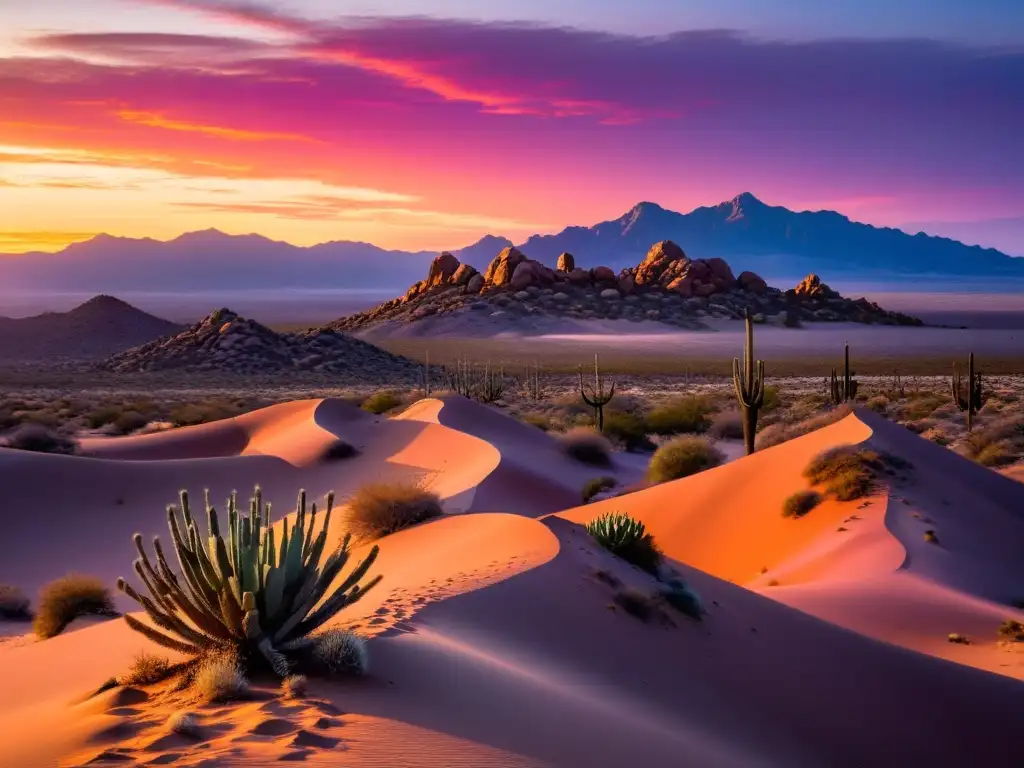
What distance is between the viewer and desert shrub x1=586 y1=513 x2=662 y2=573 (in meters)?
11.3

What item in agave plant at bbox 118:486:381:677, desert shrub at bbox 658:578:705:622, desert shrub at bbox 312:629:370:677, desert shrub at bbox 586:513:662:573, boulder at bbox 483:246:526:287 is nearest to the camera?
desert shrub at bbox 312:629:370:677

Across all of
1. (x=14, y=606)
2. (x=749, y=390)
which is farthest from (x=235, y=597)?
(x=749, y=390)

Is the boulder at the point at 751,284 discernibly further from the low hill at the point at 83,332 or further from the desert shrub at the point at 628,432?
the desert shrub at the point at 628,432

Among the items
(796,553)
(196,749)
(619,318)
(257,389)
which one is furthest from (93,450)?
(619,318)

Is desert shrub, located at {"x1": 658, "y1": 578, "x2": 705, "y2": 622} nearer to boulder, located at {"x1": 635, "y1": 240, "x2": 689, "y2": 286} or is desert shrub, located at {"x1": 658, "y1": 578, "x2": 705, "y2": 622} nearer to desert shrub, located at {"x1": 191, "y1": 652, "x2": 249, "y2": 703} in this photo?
desert shrub, located at {"x1": 191, "y1": 652, "x2": 249, "y2": 703}

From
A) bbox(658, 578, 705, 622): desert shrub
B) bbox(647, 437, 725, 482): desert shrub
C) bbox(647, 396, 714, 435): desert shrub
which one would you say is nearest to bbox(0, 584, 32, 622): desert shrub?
bbox(658, 578, 705, 622): desert shrub

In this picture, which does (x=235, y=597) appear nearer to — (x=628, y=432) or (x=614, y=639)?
(x=614, y=639)

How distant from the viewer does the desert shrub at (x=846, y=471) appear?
18.3 meters

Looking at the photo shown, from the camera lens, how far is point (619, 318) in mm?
125125

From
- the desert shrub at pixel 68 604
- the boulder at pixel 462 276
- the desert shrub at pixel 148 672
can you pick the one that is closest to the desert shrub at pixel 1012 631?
the desert shrub at pixel 148 672

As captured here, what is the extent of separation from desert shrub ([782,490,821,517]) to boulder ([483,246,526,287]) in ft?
380

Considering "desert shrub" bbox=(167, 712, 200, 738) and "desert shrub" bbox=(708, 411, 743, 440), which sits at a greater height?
"desert shrub" bbox=(167, 712, 200, 738)

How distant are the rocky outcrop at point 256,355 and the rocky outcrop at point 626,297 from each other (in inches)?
1787

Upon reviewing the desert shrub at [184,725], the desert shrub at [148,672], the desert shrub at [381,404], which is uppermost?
the desert shrub at [184,725]
